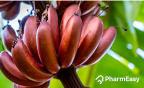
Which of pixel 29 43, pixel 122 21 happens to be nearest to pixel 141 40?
pixel 122 21

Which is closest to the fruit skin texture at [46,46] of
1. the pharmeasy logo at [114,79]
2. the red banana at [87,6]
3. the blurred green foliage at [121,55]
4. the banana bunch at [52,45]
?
the banana bunch at [52,45]

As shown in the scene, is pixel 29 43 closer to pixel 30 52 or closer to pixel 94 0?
pixel 30 52

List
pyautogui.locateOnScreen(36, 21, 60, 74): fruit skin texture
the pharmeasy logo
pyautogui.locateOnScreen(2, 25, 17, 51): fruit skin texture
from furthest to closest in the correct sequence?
the pharmeasy logo, pyautogui.locateOnScreen(2, 25, 17, 51): fruit skin texture, pyautogui.locateOnScreen(36, 21, 60, 74): fruit skin texture

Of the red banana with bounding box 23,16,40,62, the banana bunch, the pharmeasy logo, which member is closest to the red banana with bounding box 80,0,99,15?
the banana bunch

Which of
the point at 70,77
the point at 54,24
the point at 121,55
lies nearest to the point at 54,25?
the point at 54,24

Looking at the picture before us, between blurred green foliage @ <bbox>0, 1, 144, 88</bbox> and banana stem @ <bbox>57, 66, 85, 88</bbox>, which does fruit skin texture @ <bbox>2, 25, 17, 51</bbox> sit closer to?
banana stem @ <bbox>57, 66, 85, 88</bbox>

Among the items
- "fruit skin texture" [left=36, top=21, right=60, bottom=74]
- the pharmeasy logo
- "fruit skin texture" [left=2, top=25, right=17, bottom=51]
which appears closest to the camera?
"fruit skin texture" [left=36, top=21, right=60, bottom=74]

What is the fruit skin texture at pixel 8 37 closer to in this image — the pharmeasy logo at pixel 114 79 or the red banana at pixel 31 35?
the red banana at pixel 31 35
